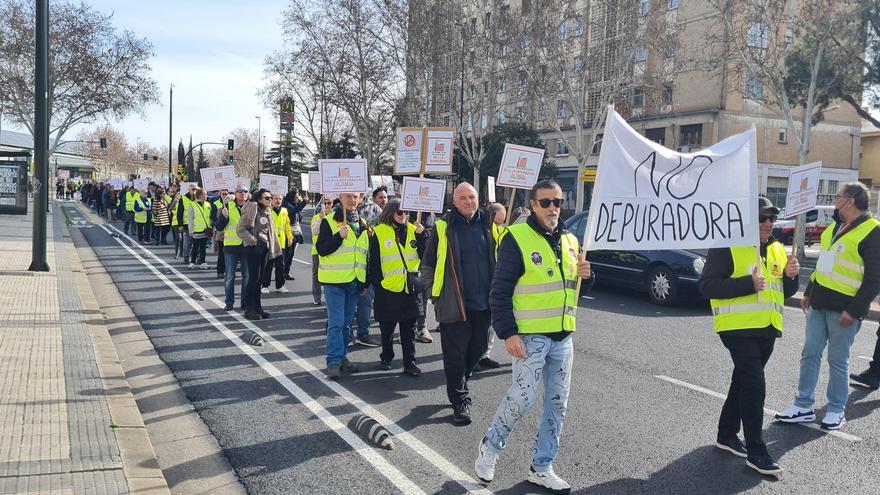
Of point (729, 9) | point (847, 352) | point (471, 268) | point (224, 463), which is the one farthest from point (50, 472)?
point (729, 9)

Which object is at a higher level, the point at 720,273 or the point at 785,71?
the point at 785,71

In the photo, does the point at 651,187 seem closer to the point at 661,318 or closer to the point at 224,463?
the point at 224,463

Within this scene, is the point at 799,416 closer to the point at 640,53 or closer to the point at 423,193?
the point at 423,193

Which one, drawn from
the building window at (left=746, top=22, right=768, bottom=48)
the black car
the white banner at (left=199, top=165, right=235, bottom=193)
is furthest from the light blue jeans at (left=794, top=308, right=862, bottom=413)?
the building window at (left=746, top=22, right=768, bottom=48)

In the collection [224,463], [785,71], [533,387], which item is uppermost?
[785,71]

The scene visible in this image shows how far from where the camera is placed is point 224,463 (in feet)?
15.6

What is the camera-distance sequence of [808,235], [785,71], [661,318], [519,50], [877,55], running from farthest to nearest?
[519,50]
[808,235]
[785,71]
[877,55]
[661,318]

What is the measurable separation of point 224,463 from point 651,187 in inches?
132

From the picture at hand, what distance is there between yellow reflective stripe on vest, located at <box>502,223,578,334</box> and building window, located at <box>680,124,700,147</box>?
38.3 metres

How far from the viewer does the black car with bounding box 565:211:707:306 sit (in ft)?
38.9

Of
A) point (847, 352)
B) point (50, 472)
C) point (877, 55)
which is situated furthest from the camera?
point (877, 55)

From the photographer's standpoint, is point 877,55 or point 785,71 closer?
point 877,55

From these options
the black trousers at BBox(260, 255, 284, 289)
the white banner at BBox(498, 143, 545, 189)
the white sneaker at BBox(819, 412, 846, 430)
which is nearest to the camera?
the white sneaker at BBox(819, 412, 846, 430)

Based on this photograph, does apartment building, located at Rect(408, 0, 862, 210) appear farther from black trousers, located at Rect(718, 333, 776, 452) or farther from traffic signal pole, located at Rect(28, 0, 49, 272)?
black trousers, located at Rect(718, 333, 776, 452)
